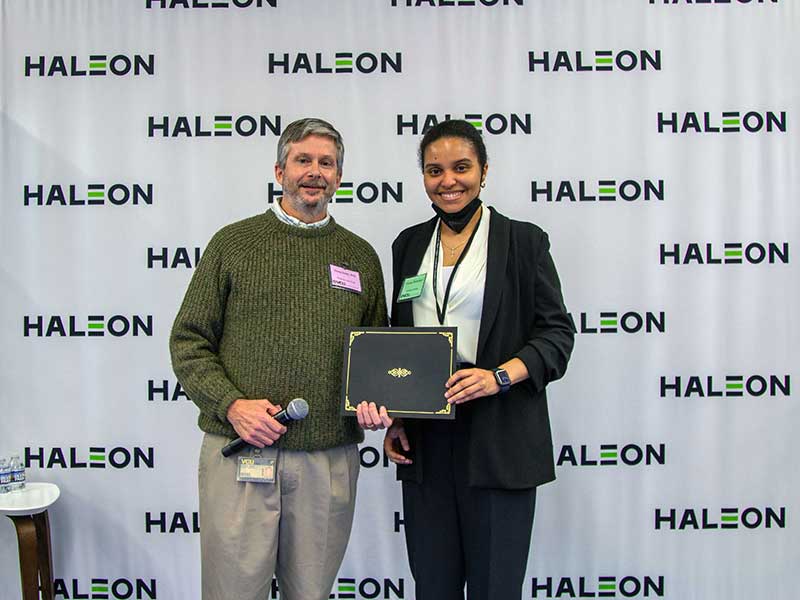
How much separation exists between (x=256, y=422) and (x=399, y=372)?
0.38 m

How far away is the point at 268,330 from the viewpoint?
1780 mm

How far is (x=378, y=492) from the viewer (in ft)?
9.56

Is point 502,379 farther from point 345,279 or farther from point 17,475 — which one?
point 17,475

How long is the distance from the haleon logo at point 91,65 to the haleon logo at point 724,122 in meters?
2.22

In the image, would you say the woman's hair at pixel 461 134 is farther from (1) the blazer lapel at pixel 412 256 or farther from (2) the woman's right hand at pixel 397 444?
(2) the woman's right hand at pixel 397 444

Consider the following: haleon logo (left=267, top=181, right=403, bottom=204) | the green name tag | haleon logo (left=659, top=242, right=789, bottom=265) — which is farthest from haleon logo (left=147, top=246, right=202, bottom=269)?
haleon logo (left=659, top=242, right=789, bottom=265)

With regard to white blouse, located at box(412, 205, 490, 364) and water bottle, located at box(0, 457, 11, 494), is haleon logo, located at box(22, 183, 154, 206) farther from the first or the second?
white blouse, located at box(412, 205, 490, 364)

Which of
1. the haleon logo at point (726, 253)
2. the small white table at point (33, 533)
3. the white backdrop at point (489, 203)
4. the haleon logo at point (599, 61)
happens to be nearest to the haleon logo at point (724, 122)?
the white backdrop at point (489, 203)

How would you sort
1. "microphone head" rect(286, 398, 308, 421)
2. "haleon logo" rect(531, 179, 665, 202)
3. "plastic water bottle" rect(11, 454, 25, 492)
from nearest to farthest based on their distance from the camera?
"microphone head" rect(286, 398, 308, 421), "plastic water bottle" rect(11, 454, 25, 492), "haleon logo" rect(531, 179, 665, 202)

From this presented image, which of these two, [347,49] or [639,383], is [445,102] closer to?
[347,49]

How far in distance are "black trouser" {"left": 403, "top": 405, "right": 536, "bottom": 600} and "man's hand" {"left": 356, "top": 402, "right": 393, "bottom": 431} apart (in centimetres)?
19

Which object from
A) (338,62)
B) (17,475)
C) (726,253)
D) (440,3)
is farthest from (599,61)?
(17,475)

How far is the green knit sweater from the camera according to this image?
1.77 meters

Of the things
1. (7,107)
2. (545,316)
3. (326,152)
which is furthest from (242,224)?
(7,107)
